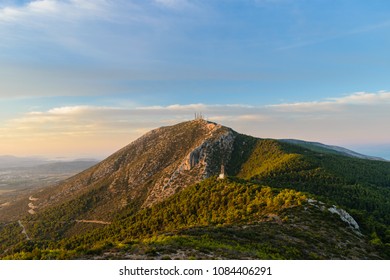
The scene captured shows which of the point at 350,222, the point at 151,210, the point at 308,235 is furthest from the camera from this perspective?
the point at 151,210

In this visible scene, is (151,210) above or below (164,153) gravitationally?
below

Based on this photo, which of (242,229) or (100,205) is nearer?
(242,229)

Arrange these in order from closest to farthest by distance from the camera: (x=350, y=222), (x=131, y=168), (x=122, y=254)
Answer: (x=122, y=254)
(x=350, y=222)
(x=131, y=168)
